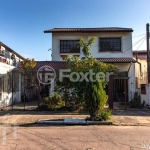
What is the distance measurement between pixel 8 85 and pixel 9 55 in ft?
9.42

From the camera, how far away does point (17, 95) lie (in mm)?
16609

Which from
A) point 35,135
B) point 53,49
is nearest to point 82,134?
point 35,135

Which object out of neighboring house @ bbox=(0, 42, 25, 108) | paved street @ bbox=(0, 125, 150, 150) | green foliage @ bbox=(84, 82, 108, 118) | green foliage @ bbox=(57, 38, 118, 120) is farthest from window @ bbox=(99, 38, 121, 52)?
paved street @ bbox=(0, 125, 150, 150)

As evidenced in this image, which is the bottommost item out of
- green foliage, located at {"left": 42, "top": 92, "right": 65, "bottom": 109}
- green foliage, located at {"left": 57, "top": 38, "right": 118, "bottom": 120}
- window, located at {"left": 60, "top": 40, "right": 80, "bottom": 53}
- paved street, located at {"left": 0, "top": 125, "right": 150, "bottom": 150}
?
paved street, located at {"left": 0, "top": 125, "right": 150, "bottom": 150}

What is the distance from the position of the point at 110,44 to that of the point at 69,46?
410 cm

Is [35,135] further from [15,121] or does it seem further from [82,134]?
[15,121]

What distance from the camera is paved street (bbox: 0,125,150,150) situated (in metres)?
5.58

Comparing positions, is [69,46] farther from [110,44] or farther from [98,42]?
[110,44]

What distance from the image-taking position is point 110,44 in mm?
19016

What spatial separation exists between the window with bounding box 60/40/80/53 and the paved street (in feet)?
38.7

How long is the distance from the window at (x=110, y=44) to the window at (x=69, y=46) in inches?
96.0

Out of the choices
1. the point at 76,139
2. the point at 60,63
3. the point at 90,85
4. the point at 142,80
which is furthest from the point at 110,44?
the point at 76,139

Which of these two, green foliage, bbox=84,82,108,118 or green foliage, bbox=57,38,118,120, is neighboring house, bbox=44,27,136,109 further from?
green foliage, bbox=84,82,108,118

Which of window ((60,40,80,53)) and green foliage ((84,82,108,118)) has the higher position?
window ((60,40,80,53))
